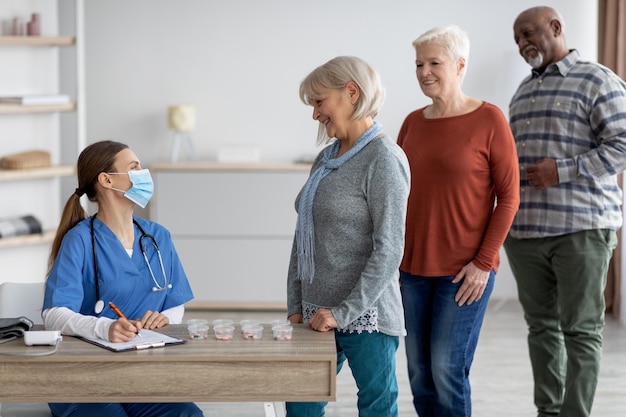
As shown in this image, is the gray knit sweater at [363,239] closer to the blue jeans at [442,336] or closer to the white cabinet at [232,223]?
the blue jeans at [442,336]

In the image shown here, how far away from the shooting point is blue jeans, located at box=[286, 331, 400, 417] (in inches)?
96.0

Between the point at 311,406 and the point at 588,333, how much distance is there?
4.14 ft

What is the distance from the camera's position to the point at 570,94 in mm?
3289

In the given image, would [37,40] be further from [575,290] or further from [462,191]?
[575,290]

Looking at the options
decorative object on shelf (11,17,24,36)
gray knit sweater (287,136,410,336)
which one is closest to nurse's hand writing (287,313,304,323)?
gray knit sweater (287,136,410,336)

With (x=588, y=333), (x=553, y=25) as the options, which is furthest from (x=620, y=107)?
(x=588, y=333)

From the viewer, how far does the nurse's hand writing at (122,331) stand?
2264 mm

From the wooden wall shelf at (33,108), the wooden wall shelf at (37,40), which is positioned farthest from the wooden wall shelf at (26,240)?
the wooden wall shelf at (37,40)

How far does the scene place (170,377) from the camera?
2145 millimetres

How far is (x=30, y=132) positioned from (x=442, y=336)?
3.22 metres

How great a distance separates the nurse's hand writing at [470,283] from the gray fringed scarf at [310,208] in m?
0.58

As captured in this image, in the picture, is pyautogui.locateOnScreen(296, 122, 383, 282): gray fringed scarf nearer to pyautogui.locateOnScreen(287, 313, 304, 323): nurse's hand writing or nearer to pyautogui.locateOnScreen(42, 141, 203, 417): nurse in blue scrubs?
pyautogui.locateOnScreen(287, 313, 304, 323): nurse's hand writing

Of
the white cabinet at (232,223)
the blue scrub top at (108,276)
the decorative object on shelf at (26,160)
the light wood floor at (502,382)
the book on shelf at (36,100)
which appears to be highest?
the book on shelf at (36,100)

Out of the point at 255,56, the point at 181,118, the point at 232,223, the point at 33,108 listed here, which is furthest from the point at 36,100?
the point at 255,56
